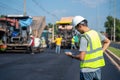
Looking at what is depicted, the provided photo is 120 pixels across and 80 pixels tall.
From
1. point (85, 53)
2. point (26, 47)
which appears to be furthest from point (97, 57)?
point (26, 47)

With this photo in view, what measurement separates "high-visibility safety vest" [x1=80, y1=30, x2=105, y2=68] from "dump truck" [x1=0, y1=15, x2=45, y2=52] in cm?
2472

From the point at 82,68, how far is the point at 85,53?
0.88 feet

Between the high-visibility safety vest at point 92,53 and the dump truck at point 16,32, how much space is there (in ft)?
81.1

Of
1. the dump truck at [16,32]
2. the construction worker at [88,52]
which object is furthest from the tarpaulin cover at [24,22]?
the construction worker at [88,52]

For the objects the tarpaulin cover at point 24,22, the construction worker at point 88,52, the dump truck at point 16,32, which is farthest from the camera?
the tarpaulin cover at point 24,22

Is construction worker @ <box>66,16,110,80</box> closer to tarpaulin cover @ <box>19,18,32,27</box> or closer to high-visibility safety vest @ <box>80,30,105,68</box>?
high-visibility safety vest @ <box>80,30,105,68</box>

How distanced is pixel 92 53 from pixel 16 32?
26421mm

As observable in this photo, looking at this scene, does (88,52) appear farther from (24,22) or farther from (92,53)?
(24,22)

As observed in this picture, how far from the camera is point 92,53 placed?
18.8 ft

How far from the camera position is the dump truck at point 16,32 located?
30670 mm

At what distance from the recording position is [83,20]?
571cm

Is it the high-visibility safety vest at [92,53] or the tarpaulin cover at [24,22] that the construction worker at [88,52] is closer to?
the high-visibility safety vest at [92,53]

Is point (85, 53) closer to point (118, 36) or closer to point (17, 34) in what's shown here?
point (17, 34)

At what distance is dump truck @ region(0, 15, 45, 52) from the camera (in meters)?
Answer: 30.7
